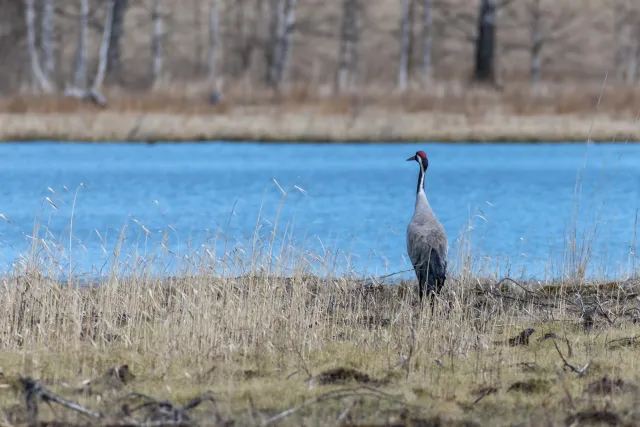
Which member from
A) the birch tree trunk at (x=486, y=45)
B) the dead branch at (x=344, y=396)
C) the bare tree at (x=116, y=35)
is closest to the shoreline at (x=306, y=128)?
the birch tree trunk at (x=486, y=45)

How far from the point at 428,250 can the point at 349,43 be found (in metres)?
39.8

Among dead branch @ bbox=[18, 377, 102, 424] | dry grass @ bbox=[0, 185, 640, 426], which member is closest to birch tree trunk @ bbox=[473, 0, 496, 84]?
dry grass @ bbox=[0, 185, 640, 426]

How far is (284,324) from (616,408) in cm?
288

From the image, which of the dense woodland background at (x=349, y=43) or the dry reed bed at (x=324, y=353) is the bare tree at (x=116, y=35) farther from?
the dry reed bed at (x=324, y=353)

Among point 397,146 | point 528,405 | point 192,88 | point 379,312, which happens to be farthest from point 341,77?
point 528,405

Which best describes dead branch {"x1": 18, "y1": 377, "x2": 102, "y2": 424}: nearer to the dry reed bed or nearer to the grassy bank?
the dry reed bed

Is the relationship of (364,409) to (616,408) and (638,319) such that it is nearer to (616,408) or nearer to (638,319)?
(616,408)

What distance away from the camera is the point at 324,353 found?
726cm

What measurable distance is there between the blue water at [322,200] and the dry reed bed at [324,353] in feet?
2.65

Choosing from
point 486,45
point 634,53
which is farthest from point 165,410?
point 634,53

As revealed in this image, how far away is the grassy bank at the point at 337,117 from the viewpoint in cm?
2689

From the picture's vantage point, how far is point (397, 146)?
87.0ft

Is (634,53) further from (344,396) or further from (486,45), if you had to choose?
(344,396)

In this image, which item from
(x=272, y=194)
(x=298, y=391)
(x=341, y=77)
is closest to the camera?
(x=298, y=391)
